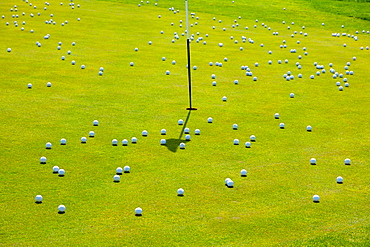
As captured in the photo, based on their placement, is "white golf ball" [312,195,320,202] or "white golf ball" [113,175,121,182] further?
"white golf ball" [113,175,121,182]

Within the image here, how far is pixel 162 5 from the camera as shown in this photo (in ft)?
124

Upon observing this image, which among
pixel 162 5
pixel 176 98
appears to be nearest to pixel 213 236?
pixel 176 98

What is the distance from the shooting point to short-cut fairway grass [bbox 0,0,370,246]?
→ 1025 centimetres

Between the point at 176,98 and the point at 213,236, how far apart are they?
30.1 ft

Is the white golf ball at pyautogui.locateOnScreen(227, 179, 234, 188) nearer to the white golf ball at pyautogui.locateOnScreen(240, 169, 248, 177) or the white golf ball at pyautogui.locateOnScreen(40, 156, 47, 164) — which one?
the white golf ball at pyautogui.locateOnScreen(240, 169, 248, 177)

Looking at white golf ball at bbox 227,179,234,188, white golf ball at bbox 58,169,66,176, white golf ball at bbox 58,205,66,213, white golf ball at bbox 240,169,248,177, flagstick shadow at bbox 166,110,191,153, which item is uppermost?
white golf ball at bbox 58,205,66,213

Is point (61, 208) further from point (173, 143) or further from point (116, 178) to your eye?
point (173, 143)

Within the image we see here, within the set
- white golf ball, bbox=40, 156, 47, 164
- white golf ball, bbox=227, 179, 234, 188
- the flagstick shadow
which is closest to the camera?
white golf ball, bbox=227, 179, 234, 188

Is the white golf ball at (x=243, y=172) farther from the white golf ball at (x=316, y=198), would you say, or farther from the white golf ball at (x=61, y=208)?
the white golf ball at (x=61, y=208)

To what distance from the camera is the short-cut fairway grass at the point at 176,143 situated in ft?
33.6

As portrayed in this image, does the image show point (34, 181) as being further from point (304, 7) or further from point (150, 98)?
point (304, 7)

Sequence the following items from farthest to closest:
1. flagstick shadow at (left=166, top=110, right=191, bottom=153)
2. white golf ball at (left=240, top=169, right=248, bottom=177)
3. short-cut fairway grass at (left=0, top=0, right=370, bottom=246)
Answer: flagstick shadow at (left=166, top=110, right=191, bottom=153), white golf ball at (left=240, top=169, right=248, bottom=177), short-cut fairway grass at (left=0, top=0, right=370, bottom=246)

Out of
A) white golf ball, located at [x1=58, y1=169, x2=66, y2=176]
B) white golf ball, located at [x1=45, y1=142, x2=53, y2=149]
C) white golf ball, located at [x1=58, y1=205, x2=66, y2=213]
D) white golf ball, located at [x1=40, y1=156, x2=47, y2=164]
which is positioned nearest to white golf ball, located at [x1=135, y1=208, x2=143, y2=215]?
white golf ball, located at [x1=58, y1=205, x2=66, y2=213]

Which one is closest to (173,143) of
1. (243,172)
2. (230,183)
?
(243,172)
